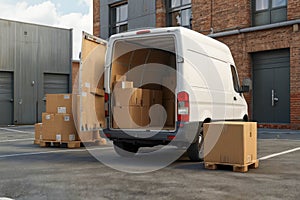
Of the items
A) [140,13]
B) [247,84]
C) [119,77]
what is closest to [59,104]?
[119,77]

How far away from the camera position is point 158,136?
7.54 metres

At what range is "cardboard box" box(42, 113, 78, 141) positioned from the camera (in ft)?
36.1

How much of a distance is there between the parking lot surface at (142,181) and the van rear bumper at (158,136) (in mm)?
530

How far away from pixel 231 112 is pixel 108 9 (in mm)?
17959

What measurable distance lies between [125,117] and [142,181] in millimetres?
2458

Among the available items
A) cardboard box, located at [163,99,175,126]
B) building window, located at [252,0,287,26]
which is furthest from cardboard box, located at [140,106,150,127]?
building window, located at [252,0,287,26]

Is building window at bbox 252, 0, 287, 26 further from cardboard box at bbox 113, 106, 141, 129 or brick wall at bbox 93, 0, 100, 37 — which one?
brick wall at bbox 93, 0, 100, 37

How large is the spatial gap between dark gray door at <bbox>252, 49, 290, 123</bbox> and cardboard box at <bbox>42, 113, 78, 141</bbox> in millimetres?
9551

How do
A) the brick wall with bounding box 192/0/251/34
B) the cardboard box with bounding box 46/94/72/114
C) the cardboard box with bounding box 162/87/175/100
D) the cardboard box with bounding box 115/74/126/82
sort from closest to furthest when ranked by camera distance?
the cardboard box with bounding box 115/74/126/82, the cardboard box with bounding box 162/87/175/100, the cardboard box with bounding box 46/94/72/114, the brick wall with bounding box 192/0/251/34

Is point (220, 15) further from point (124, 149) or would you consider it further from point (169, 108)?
point (124, 149)

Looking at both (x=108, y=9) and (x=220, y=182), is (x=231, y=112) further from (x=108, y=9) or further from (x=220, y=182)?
(x=108, y=9)

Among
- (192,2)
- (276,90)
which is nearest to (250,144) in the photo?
(276,90)

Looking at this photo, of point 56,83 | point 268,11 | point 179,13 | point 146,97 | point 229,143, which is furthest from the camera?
→ point 56,83

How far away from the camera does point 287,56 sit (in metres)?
16.8
